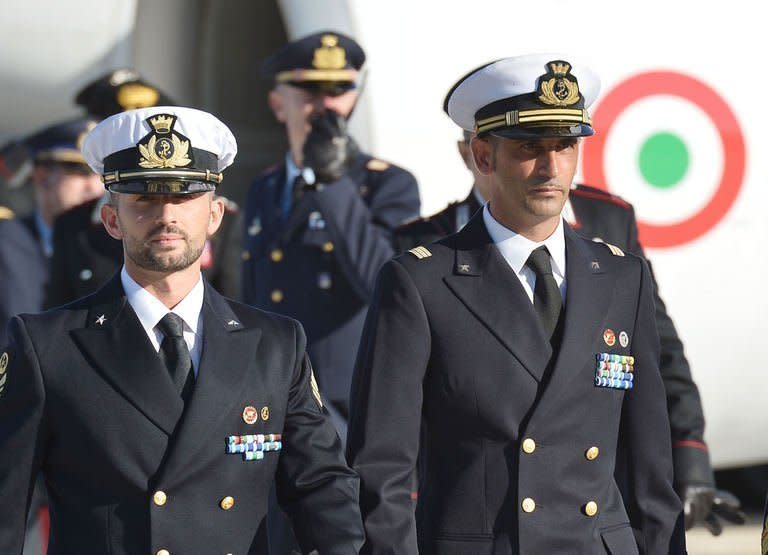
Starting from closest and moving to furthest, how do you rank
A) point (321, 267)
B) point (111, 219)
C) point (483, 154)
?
point (111, 219), point (483, 154), point (321, 267)

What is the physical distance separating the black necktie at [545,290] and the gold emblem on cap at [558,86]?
0.32 m

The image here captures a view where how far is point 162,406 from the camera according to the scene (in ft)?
11.2

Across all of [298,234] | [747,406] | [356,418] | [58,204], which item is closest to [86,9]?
[58,204]

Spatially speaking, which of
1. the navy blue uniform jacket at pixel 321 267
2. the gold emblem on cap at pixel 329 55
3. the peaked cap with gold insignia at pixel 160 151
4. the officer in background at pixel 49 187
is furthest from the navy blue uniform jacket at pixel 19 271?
the peaked cap with gold insignia at pixel 160 151

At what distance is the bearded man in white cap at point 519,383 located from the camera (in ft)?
11.7

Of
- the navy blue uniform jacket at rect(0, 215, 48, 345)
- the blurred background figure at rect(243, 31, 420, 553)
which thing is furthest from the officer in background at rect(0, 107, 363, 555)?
the navy blue uniform jacket at rect(0, 215, 48, 345)

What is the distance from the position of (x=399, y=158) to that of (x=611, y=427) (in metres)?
3.30

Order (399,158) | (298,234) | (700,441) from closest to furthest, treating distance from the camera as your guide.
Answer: (700,441)
(298,234)
(399,158)

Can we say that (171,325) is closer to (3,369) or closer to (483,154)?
(3,369)

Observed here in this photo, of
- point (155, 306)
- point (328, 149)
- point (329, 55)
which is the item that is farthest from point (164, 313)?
point (329, 55)

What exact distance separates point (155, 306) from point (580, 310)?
88 centimetres

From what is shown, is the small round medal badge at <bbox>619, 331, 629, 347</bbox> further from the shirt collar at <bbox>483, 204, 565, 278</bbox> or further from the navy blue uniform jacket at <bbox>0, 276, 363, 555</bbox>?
the navy blue uniform jacket at <bbox>0, 276, 363, 555</bbox>

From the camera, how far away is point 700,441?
15.3 ft

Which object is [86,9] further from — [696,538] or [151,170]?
[151,170]
